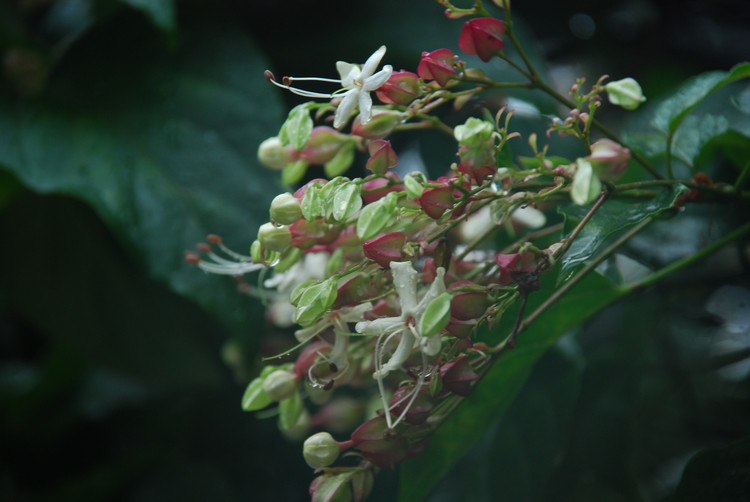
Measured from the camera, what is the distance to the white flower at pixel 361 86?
286 mm

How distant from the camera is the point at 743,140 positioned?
1.37 ft

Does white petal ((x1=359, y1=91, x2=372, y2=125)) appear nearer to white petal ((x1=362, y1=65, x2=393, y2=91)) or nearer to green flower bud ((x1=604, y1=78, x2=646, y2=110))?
white petal ((x1=362, y1=65, x2=393, y2=91))

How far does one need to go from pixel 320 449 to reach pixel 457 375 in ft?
0.27

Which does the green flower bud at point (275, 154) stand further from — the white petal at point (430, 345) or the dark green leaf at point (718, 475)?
the dark green leaf at point (718, 475)

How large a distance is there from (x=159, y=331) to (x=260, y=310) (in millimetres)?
237

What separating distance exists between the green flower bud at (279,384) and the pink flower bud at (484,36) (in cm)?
20

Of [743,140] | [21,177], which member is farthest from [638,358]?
[21,177]

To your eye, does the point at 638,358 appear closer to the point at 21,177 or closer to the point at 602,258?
the point at 602,258

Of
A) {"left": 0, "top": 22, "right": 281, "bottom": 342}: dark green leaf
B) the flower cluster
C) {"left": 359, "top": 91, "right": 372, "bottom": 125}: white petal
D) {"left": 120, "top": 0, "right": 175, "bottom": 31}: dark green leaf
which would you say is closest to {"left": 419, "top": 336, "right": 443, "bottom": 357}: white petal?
the flower cluster

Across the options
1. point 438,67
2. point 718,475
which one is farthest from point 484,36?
point 718,475

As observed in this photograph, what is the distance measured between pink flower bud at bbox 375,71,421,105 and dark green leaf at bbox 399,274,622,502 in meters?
0.13

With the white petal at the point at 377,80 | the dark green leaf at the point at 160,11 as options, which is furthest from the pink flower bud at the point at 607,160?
the dark green leaf at the point at 160,11

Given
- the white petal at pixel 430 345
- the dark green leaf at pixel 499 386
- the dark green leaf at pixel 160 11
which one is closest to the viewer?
the white petal at pixel 430 345

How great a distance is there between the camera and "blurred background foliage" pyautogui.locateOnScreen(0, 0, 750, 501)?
50 cm
